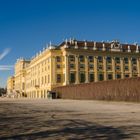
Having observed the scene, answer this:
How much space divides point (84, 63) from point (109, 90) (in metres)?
37.2

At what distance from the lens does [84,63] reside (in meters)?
81.6

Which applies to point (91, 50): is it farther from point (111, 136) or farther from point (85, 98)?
point (111, 136)

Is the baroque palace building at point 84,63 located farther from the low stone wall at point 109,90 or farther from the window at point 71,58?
the low stone wall at point 109,90

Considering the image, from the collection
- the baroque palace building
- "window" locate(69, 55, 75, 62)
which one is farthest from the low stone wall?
"window" locate(69, 55, 75, 62)

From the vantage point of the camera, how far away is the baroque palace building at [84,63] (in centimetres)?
7912

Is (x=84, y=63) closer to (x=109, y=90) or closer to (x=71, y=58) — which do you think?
(x=71, y=58)

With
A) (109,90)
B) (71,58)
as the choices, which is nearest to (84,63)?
(71,58)

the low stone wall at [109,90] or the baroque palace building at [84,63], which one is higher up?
the baroque palace building at [84,63]

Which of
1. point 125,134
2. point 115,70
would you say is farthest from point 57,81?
point 125,134

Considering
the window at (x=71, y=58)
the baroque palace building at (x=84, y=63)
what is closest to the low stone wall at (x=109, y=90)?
the baroque palace building at (x=84, y=63)

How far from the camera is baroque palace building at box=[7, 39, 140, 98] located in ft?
260

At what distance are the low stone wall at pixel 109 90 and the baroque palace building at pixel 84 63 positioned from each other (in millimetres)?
15796

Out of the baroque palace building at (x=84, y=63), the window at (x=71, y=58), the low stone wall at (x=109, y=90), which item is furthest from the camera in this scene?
the window at (x=71, y=58)

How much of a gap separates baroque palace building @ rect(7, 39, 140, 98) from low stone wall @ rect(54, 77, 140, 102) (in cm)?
1580
